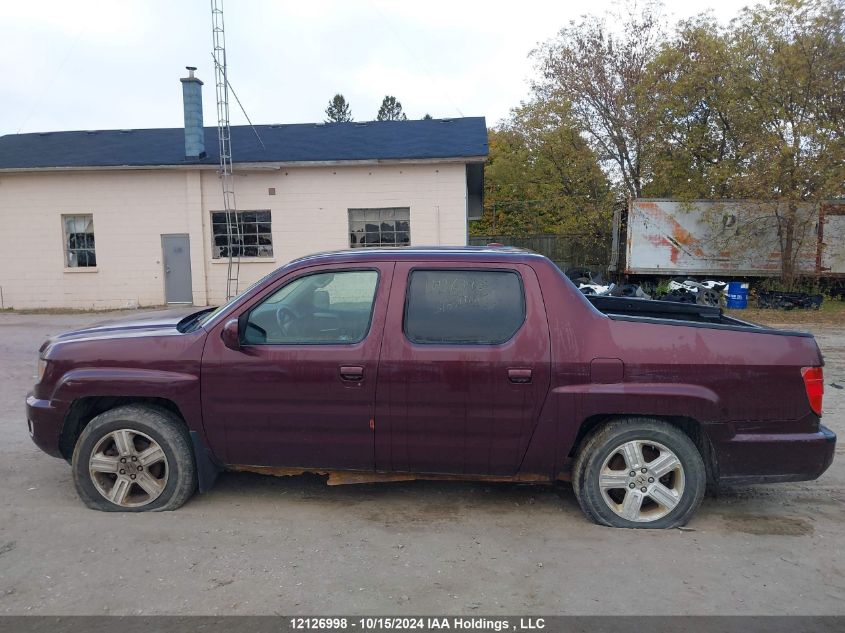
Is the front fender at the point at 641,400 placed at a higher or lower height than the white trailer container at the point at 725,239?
lower

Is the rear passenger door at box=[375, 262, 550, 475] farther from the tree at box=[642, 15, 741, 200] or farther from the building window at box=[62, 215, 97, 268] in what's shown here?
the building window at box=[62, 215, 97, 268]

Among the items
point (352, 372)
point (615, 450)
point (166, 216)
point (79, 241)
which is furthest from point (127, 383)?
point (79, 241)

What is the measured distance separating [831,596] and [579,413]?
1.49 metres

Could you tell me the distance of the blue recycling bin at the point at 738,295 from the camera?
17.1 meters

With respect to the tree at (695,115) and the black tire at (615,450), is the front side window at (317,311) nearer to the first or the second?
the black tire at (615,450)

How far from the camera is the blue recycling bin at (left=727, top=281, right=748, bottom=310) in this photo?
17062 mm

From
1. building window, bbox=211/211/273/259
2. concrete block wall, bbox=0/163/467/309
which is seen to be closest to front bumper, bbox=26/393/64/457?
concrete block wall, bbox=0/163/467/309

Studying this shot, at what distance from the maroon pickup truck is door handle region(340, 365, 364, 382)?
13 millimetres

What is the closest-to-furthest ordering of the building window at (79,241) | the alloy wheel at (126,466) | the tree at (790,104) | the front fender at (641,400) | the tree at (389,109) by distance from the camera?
the front fender at (641,400) → the alloy wheel at (126,466) → the tree at (790,104) → the building window at (79,241) → the tree at (389,109)

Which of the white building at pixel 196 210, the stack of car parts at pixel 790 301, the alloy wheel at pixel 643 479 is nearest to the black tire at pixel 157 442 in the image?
the alloy wheel at pixel 643 479

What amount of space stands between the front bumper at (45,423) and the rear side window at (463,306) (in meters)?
2.38

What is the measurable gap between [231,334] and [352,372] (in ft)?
2.54

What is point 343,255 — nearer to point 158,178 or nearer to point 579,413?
point 579,413

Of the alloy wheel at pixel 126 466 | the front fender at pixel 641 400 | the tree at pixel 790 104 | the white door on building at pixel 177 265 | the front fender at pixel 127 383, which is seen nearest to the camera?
the front fender at pixel 641 400
